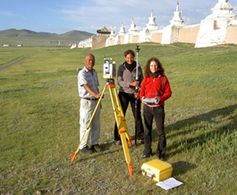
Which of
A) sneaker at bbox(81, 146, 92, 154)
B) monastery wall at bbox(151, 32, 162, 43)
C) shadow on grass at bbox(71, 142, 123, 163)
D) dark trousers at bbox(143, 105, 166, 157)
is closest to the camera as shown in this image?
dark trousers at bbox(143, 105, 166, 157)

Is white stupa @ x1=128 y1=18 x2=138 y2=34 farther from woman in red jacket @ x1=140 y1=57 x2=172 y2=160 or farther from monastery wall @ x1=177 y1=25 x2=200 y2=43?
woman in red jacket @ x1=140 y1=57 x2=172 y2=160

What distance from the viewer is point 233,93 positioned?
40.2 ft

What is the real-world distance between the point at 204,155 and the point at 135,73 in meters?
2.06

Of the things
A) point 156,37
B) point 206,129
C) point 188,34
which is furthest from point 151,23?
point 206,129

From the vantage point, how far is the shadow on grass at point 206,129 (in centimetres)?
729

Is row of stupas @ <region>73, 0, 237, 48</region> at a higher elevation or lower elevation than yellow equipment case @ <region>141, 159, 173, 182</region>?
higher

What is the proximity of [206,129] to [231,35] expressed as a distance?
25956mm

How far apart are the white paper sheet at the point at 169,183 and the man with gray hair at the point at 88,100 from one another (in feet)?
6.26

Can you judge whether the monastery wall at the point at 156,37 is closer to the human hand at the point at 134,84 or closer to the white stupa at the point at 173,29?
the white stupa at the point at 173,29

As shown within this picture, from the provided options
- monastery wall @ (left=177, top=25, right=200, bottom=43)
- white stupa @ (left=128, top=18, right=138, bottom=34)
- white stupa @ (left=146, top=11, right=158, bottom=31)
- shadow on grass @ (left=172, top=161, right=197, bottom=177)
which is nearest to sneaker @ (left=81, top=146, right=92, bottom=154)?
shadow on grass @ (left=172, top=161, right=197, bottom=177)

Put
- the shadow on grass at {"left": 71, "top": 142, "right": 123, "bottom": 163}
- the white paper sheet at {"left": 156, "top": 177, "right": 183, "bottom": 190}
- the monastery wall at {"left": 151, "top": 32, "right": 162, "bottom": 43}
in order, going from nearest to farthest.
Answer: the white paper sheet at {"left": 156, "top": 177, "right": 183, "bottom": 190}, the shadow on grass at {"left": 71, "top": 142, "right": 123, "bottom": 163}, the monastery wall at {"left": 151, "top": 32, "right": 162, "bottom": 43}

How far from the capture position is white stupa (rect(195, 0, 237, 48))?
35.1 meters

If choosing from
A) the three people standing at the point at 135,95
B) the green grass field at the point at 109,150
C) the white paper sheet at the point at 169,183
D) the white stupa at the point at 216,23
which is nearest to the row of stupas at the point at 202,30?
the white stupa at the point at 216,23

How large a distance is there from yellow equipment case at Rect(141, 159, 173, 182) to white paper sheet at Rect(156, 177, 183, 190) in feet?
0.24
